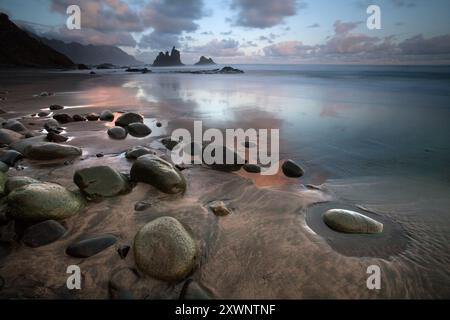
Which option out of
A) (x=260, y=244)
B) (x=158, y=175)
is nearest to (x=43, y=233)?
(x=158, y=175)

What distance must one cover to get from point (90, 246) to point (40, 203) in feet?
2.48

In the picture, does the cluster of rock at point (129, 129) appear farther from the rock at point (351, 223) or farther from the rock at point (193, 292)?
the rock at point (351, 223)

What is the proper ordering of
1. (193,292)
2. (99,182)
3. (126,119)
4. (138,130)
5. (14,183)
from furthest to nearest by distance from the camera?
(126,119) → (138,130) → (99,182) → (14,183) → (193,292)

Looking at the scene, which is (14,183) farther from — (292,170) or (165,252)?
(292,170)

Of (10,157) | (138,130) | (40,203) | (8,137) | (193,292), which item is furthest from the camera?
(138,130)

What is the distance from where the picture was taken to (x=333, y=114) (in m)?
10.1

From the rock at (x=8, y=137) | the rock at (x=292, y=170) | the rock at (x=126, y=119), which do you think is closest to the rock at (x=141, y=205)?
the rock at (x=292, y=170)

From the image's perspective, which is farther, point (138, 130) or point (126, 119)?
point (126, 119)

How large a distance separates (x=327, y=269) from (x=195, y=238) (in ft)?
4.40

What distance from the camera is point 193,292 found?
1.99 metres

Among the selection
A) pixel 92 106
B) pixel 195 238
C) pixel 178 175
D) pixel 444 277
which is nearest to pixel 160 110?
pixel 92 106

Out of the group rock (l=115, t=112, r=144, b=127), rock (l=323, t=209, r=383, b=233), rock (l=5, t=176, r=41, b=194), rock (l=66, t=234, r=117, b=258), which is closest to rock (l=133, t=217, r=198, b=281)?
rock (l=66, t=234, r=117, b=258)

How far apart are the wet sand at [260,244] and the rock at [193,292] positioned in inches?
2.3
